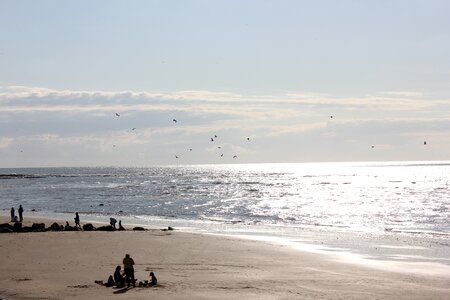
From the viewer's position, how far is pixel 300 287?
67.1ft

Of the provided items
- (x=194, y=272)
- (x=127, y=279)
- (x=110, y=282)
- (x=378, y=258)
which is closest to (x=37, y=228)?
(x=194, y=272)

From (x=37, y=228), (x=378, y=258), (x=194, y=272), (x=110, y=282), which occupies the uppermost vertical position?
(x=37, y=228)

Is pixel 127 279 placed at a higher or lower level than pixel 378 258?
higher

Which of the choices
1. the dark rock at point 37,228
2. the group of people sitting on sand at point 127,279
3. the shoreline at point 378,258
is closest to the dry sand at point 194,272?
the group of people sitting on sand at point 127,279

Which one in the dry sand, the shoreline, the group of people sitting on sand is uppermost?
the group of people sitting on sand

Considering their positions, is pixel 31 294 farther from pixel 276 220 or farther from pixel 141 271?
pixel 276 220

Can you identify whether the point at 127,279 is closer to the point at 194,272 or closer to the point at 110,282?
the point at 110,282

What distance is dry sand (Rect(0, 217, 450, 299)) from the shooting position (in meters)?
19.1

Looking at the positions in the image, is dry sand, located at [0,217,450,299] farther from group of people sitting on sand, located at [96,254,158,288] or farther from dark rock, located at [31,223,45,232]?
dark rock, located at [31,223,45,232]

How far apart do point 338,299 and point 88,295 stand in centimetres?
796

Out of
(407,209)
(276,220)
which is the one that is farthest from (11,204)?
(407,209)

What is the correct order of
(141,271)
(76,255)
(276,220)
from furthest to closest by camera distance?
(276,220) < (76,255) < (141,271)

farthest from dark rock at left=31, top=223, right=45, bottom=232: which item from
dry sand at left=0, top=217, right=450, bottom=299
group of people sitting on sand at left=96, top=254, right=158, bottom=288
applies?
group of people sitting on sand at left=96, top=254, right=158, bottom=288

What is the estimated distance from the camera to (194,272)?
22.9 metres
